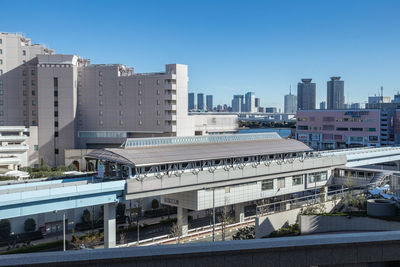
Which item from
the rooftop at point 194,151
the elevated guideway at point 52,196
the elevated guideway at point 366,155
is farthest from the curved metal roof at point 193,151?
the elevated guideway at point 366,155

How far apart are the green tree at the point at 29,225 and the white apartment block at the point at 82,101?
92.9 ft

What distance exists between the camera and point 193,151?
34031 mm

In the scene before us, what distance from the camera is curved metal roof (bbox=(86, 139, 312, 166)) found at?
30.1 m

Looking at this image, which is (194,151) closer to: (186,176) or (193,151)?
(193,151)

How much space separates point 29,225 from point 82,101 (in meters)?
33.2

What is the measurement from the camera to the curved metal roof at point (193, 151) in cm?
3006

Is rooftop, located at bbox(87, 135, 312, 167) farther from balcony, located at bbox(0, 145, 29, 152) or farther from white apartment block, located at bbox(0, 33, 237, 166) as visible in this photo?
balcony, located at bbox(0, 145, 29, 152)

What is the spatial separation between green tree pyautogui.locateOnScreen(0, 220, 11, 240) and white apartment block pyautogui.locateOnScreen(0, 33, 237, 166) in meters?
29.3

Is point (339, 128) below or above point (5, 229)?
above

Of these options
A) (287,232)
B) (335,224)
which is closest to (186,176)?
(287,232)

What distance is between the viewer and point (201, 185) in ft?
105

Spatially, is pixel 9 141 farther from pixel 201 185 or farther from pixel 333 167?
pixel 333 167

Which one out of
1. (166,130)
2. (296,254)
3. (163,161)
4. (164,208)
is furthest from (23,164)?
(296,254)

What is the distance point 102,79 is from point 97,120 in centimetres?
672
